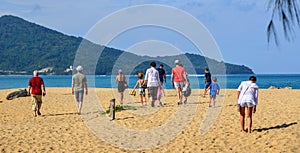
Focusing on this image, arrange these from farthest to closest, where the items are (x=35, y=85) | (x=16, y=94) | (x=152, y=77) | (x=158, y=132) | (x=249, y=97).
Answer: (x=16, y=94) → (x=152, y=77) → (x=35, y=85) → (x=158, y=132) → (x=249, y=97)

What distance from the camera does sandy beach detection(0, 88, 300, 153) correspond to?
8.88 m

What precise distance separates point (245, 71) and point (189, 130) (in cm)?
17563

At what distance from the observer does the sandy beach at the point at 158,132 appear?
888 cm

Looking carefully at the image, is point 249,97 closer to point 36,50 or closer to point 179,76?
point 179,76

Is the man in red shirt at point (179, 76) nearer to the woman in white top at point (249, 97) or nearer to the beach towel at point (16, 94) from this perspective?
the woman in white top at point (249, 97)

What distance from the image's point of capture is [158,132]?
1067 cm

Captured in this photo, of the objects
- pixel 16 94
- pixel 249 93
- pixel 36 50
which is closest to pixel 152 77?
pixel 249 93

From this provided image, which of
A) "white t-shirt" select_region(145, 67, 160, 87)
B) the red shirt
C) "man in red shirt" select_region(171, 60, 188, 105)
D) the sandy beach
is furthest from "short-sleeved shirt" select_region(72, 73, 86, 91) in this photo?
"man in red shirt" select_region(171, 60, 188, 105)

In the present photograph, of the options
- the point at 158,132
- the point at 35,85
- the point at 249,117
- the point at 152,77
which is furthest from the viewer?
the point at 152,77

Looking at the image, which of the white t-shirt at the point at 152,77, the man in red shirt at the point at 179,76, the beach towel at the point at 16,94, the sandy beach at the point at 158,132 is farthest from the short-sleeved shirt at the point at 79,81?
the beach towel at the point at 16,94

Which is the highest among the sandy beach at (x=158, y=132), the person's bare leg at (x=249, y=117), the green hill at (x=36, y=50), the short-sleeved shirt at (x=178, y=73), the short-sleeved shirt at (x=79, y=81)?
the green hill at (x=36, y=50)

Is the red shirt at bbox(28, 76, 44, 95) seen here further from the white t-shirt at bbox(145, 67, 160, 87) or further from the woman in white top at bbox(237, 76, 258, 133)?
the woman in white top at bbox(237, 76, 258, 133)

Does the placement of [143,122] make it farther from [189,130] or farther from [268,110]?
[268,110]

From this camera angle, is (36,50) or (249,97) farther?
(36,50)
